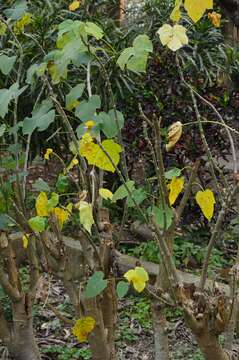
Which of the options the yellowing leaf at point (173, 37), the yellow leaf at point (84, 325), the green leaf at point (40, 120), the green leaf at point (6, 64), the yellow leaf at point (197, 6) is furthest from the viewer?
the yellow leaf at point (84, 325)

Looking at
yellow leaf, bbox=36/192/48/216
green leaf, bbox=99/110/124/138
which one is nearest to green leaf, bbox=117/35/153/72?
green leaf, bbox=99/110/124/138

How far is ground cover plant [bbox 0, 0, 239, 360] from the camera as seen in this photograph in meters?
1.40

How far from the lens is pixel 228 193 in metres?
1.34

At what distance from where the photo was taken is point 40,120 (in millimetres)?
1490

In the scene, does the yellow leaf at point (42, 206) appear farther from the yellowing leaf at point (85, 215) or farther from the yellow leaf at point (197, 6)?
the yellow leaf at point (197, 6)

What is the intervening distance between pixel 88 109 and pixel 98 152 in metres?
0.14

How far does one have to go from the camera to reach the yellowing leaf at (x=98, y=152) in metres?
1.35

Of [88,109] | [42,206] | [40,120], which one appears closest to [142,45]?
[88,109]

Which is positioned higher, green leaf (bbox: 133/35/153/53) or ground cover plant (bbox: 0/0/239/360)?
green leaf (bbox: 133/35/153/53)

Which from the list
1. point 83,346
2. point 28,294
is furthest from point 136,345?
point 28,294

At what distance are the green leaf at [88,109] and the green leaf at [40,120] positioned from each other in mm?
75

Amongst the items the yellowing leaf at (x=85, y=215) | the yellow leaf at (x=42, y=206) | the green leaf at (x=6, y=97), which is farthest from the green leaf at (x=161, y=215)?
the green leaf at (x=6, y=97)

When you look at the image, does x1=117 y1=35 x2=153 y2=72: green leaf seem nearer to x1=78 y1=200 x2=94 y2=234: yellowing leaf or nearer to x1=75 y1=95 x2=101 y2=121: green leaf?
x1=75 y1=95 x2=101 y2=121: green leaf

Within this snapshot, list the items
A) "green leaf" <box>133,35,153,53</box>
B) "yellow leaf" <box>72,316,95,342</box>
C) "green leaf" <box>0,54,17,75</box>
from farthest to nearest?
"yellow leaf" <box>72,316,95,342</box> < "green leaf" <box>0,54,17,75</box> < "green leaf" <box>133,35,153,53</box>
